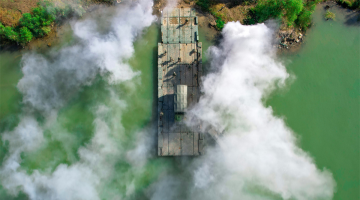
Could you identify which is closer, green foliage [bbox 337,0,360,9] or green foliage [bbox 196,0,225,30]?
green foliage [bbox 196,0,225,30]

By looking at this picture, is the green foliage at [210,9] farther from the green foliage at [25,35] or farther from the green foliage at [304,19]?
the green foliage at [25,35]

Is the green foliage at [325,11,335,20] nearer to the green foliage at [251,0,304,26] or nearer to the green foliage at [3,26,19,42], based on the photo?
the green foliage at [251,0,304,26]

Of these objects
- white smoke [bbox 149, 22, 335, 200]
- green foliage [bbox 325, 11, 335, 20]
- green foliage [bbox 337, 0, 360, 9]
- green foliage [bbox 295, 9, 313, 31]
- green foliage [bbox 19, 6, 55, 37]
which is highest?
green foliage [bbox 337, 0, 360, 9]

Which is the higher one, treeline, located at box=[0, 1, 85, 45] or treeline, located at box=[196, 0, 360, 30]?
treeline, located at box=[196, 0, 360, 30]

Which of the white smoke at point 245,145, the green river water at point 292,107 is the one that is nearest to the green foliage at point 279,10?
the white smoke at point 245,145

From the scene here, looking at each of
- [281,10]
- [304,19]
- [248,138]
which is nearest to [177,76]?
[248,138]

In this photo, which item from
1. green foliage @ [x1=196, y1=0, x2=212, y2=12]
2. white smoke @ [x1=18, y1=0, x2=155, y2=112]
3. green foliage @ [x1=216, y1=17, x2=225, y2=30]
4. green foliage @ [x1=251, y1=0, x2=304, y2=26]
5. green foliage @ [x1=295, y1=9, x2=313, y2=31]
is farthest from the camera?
green foliage @ [x1=196, y1=0, x2=212, y2=12]

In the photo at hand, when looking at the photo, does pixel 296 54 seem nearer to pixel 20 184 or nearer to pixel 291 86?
pixel 291 86

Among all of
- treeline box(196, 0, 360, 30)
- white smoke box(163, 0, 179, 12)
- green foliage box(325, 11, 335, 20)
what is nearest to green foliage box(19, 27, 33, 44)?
white smoke box(163, 0, 179, 12)
